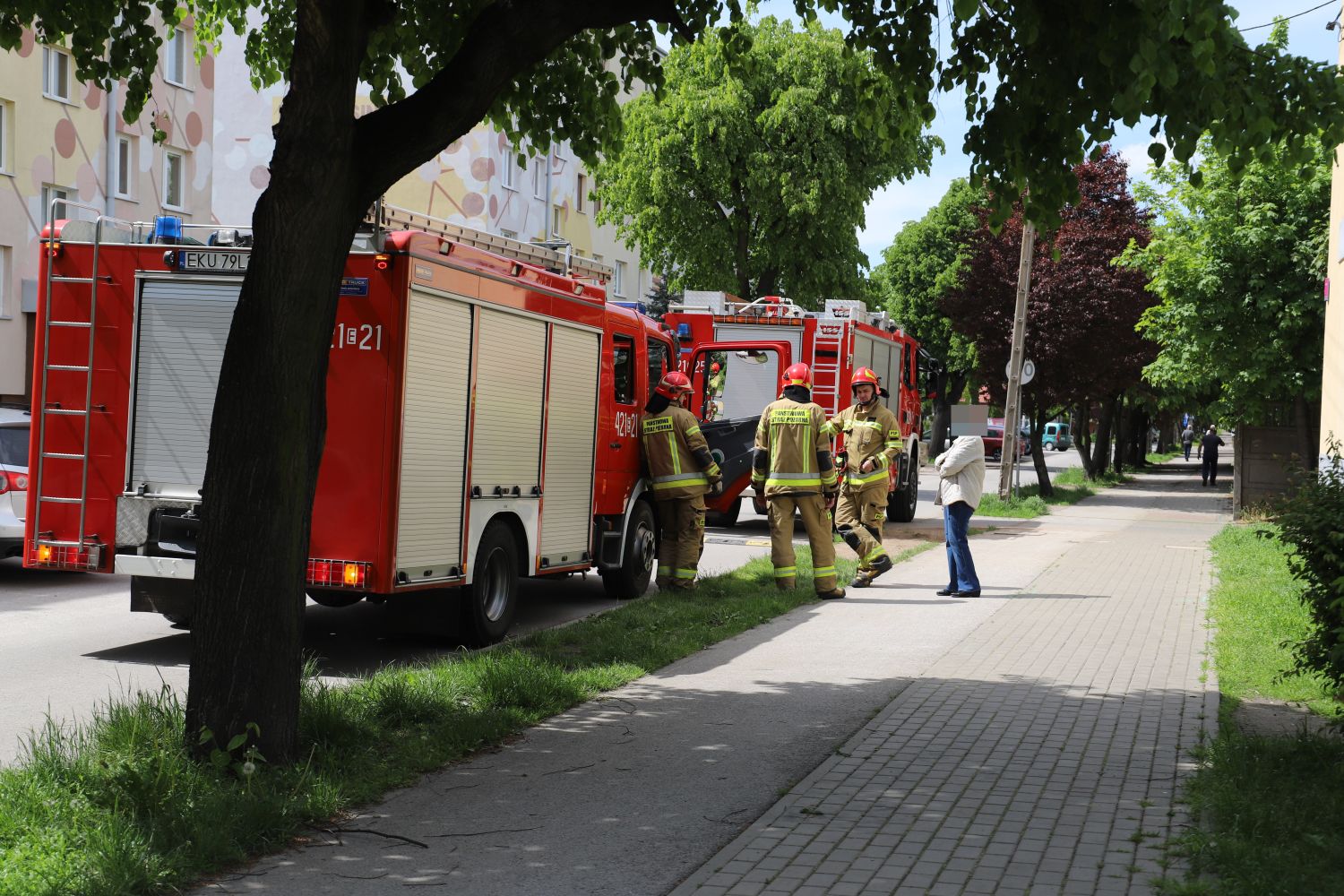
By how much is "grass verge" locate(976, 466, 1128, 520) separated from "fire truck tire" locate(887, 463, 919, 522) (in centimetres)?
108

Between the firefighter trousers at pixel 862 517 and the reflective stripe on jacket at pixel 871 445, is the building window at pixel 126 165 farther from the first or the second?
the firefighter trousers at pixel 862 517

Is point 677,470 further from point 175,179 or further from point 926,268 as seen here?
point 926,268

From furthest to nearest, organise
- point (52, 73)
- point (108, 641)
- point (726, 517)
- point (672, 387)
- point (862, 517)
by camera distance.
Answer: point (52, 73) < point (726, 517) < point (862, 517) < point (672, 387) < point (108, 641)

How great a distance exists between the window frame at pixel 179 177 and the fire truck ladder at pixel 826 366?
19294 mm

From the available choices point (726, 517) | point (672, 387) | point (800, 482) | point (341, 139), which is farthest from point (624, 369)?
point (726, 517)

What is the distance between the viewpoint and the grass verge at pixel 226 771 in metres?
4.65

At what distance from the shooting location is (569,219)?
47875 millimetres

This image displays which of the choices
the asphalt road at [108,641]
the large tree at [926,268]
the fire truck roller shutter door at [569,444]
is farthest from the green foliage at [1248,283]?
the large tree at [926,268]

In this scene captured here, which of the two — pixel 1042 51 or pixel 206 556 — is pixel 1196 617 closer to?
pixel 1042 51

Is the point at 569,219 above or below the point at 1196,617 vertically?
above

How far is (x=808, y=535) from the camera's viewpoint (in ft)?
41.2

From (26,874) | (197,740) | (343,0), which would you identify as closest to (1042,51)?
(343,0)

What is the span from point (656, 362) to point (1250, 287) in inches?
633

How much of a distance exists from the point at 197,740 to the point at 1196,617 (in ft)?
28.7
